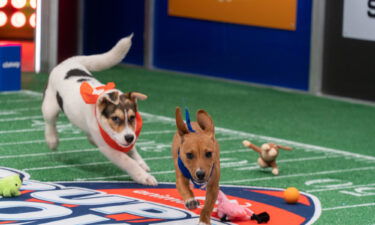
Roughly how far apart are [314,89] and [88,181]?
587 centimetres

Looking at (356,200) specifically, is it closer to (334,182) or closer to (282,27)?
(334,182)

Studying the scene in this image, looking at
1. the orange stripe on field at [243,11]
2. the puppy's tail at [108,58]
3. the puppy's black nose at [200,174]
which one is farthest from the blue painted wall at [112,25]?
the puppy's black nose at [200,174]

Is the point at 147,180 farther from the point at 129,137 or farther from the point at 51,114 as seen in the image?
the point at 51,114

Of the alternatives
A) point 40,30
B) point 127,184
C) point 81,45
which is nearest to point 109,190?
point 127,184

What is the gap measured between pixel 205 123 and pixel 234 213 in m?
0.74

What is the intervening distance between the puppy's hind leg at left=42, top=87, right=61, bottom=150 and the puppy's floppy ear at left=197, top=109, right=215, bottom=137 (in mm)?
2448

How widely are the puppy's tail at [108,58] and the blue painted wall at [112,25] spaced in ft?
20.8

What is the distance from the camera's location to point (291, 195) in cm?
784

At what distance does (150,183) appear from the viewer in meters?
8.34

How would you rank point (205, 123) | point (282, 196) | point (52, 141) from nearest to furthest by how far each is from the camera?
point (205, 123) → point (282, 196) → point (52, 141)

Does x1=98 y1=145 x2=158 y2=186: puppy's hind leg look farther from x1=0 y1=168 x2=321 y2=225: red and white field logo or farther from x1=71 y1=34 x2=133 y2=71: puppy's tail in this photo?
x1=71 y1=34 x2=133 y2=71: puppy's tail

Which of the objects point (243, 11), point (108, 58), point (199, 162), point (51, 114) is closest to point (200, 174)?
point (199, 162)

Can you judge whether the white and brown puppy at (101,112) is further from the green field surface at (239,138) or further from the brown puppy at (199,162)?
the brown puppy at (199,162)

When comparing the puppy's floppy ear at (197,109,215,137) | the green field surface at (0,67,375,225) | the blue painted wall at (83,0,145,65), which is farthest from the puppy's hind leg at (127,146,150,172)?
the blue painted wall at (83,0,145,65)
